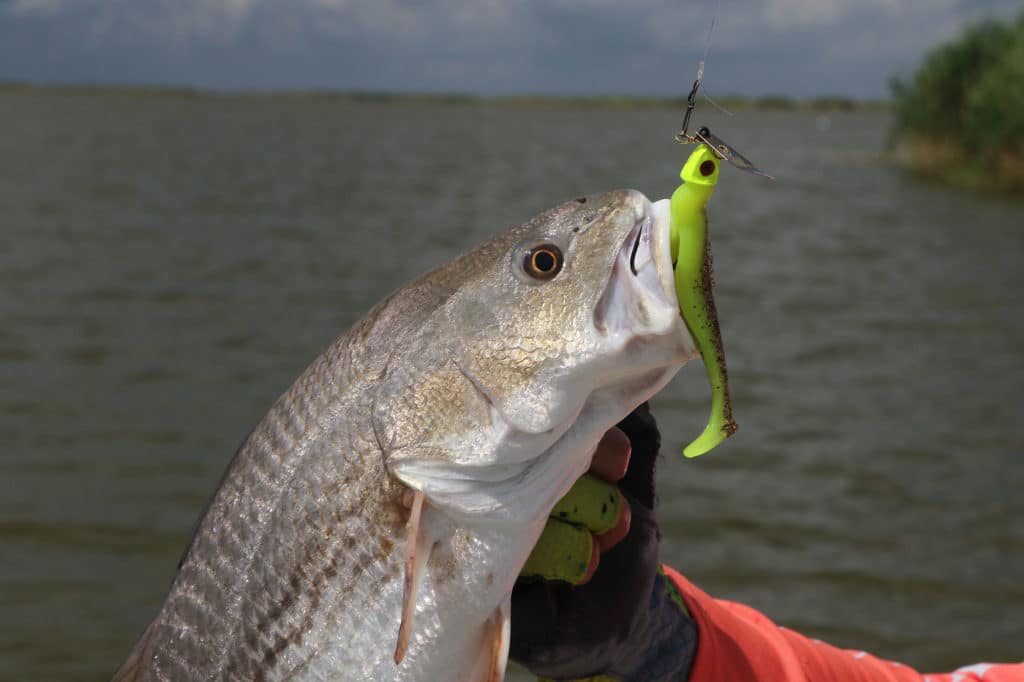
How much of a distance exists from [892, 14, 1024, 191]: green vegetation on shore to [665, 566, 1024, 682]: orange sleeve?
88.1 ft

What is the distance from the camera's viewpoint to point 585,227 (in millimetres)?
1776

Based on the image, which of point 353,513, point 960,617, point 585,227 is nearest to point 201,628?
point 353,513

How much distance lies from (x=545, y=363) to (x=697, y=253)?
320 millimetres

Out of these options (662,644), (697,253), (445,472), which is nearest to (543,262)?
(697,253)

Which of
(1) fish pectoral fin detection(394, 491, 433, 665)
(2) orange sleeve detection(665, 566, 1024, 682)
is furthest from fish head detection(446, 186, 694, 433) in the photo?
(2) orange sleeve detection(665, 566, 1024, 682)

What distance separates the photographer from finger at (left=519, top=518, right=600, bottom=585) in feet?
6.54

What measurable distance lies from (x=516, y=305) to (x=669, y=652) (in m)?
1.02

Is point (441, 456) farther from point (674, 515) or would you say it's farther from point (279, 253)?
point (279, 253)

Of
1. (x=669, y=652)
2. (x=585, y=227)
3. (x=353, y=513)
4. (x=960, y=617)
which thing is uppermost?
(x=585, y=227)

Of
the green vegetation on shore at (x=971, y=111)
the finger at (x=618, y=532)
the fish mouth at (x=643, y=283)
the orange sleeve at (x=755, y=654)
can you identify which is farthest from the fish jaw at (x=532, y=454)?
the green vegetation on shore at (x=971, y=111)

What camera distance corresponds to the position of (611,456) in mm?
2076

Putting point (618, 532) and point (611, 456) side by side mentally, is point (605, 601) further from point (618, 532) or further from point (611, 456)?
point (611, 456)

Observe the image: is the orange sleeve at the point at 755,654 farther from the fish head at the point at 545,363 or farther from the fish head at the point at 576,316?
the fish head at the point at 576,316

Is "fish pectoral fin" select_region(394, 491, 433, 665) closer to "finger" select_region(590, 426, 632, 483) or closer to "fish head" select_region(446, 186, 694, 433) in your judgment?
"fish head" select_region(446, 186, 694, 433)
